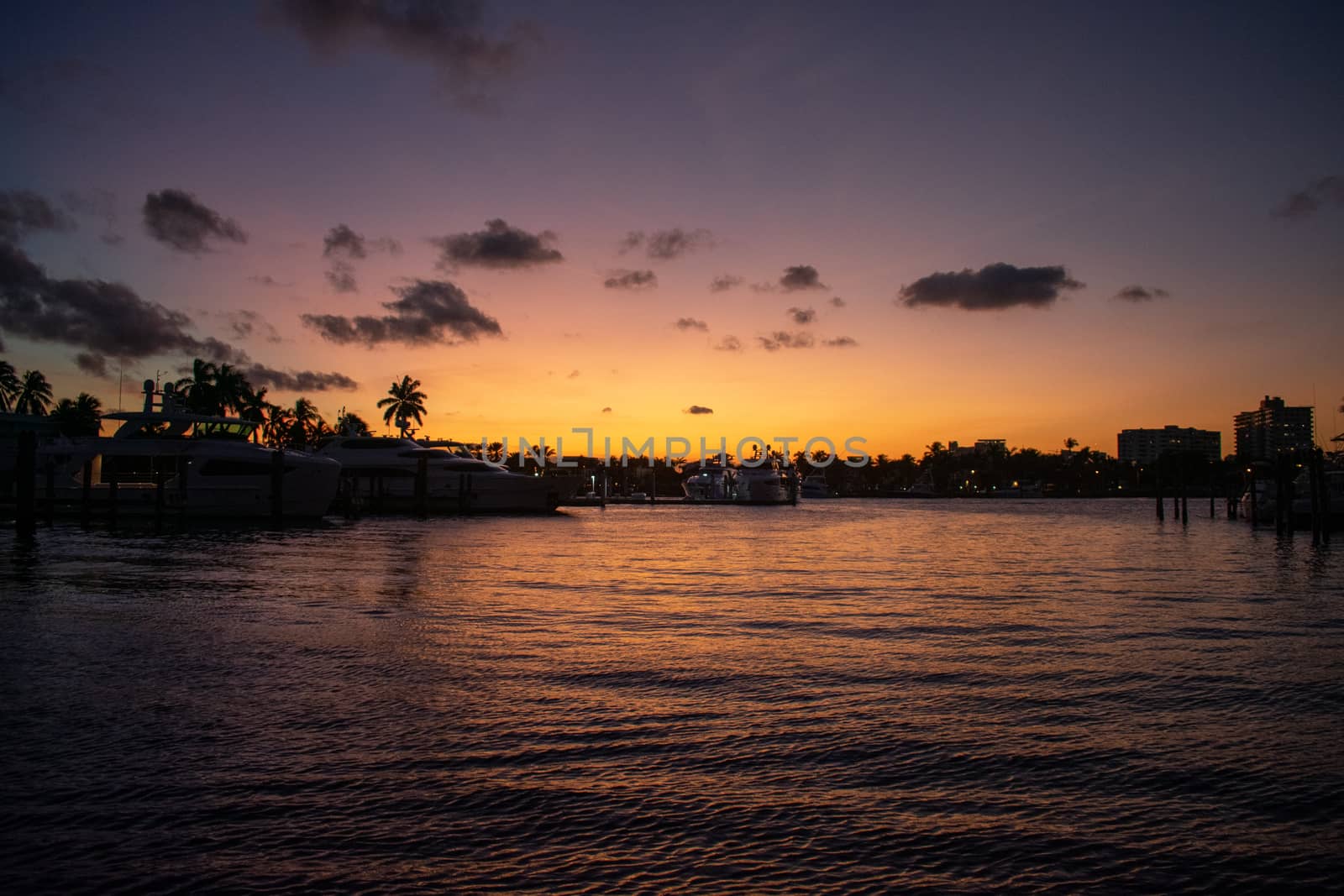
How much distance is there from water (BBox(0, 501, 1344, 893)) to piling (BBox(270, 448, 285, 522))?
27.2m

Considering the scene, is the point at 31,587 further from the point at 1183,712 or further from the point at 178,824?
the point at 1183,712

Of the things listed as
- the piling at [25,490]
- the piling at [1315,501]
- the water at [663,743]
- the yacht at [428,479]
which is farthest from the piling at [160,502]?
the piling at [1315,501]

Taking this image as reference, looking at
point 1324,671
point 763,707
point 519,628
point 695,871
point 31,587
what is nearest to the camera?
point 695,871

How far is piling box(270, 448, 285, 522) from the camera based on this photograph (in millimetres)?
44594

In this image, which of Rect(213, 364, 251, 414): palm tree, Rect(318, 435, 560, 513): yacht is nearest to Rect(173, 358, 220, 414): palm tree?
Rect(213, 364, 251, 414): palm tree

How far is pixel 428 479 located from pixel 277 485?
17980 mm

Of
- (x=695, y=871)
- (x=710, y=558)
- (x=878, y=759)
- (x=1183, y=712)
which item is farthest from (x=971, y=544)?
(x=695, y=871)

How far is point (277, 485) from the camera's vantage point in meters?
45.0

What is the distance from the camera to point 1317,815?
6.08m

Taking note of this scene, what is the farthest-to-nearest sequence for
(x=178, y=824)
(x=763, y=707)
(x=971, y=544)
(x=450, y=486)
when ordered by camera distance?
1. (x=450, y=486)
2. (x=971, y=544)
3. (x=763, y=707)
4. (x=178, y=824)

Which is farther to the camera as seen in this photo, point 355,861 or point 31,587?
point 31,587

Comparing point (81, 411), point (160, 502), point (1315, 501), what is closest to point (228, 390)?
point (81, 411)

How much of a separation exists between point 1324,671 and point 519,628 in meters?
10.0

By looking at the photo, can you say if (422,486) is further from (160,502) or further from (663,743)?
(663,743)
